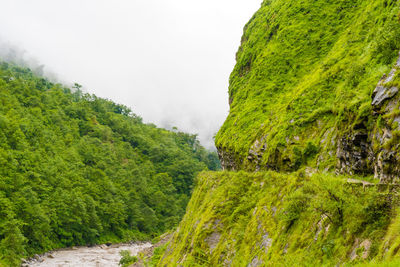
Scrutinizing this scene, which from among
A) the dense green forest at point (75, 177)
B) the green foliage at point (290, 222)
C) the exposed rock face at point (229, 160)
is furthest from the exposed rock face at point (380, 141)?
the dense green forest at point (75, 177)

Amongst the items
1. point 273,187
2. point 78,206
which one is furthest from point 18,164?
point 273,187

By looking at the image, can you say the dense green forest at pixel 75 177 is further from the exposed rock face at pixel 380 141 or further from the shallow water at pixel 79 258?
the exposed rock face at pixel 380 141

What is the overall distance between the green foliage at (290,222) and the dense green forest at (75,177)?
31.8 m

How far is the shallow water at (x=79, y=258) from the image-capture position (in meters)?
43.9

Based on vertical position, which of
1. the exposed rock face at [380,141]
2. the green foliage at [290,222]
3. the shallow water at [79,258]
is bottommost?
the shallow water at [79,258]

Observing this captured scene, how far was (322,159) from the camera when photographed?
47.3 feet

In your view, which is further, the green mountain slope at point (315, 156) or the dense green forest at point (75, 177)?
the dense green forest at point (75, 177)

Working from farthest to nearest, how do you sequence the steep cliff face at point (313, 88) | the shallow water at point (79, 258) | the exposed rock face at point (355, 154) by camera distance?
the shallow water at point (79, 258) < the steep cliff face at point (313, 88) < the exposed rock face at point (355, 154)

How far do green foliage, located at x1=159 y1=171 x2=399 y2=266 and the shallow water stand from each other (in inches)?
1411

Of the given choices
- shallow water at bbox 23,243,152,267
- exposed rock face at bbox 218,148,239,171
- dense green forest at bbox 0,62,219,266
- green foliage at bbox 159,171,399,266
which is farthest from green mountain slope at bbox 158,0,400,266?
dense green forest at bbox 0,62,219,266

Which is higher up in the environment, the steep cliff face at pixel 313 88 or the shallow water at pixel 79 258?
the steep cliff face at pixel 313 88

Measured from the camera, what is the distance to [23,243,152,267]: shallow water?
43875 millimetres

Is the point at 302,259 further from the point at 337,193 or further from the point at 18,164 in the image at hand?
the point at 18,164

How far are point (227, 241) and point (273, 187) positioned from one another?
330 centimetres
